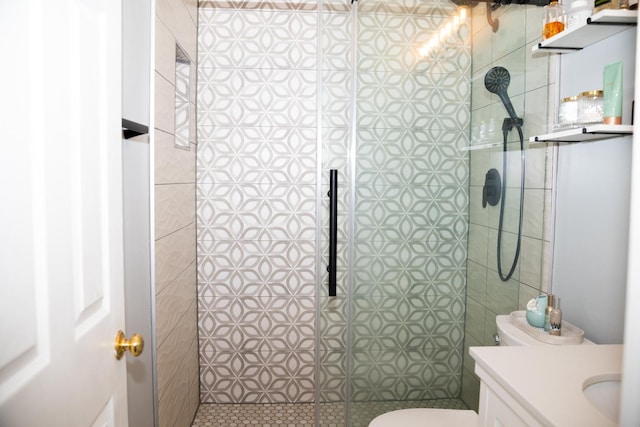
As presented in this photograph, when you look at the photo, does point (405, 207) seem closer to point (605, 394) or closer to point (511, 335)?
point (511, 335)

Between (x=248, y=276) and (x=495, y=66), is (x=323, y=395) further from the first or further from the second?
(x=495, y=66)

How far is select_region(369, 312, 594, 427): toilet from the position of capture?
1396 mm

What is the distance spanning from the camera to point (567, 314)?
1.46 m

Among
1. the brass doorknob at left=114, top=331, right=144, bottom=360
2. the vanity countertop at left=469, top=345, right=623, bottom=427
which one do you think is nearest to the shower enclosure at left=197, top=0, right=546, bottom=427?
the vanity countertop at left=469, top=345, right=623, bottom=427

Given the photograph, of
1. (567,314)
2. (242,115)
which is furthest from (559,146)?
(242,115)

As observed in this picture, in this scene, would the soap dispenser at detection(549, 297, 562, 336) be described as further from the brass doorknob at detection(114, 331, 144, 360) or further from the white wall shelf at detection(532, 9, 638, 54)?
the brass doorknob at detection(114, 331, 144, 360)

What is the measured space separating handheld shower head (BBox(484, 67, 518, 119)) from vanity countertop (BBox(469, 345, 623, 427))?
865mm

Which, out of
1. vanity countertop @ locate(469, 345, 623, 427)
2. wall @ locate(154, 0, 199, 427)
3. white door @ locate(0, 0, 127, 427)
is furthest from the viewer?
wall @ locate(154, 0, 199, 427)

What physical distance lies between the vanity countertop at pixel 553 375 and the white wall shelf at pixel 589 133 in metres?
0.60

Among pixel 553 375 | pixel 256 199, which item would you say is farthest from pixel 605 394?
pixel 256 199

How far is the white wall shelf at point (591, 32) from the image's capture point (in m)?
1.14

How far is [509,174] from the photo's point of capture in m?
1.50

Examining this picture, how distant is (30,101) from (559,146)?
63.9 inches

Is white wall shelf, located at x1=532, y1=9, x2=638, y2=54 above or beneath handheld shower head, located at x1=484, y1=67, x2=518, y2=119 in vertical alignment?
above
